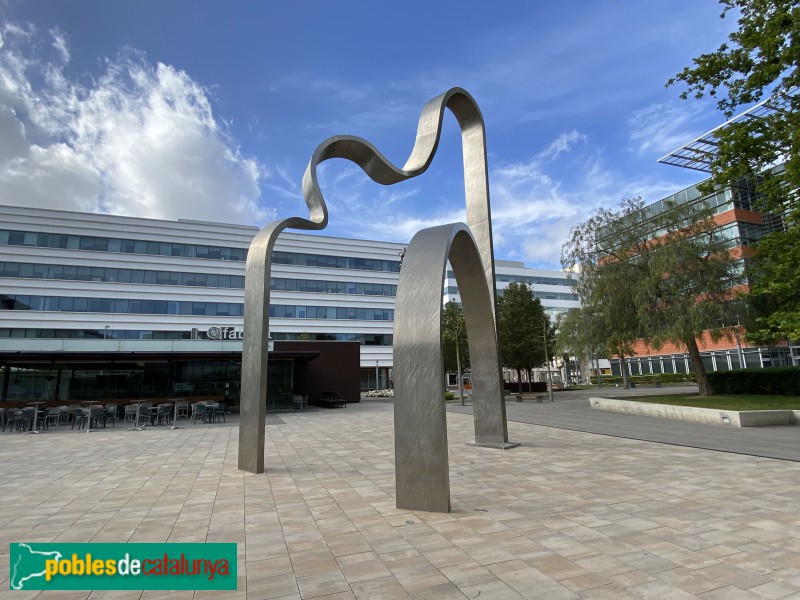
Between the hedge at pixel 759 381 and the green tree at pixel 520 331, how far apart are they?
12152 mm

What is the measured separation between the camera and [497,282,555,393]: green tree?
114 feet

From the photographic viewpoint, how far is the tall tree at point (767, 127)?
1515 cm

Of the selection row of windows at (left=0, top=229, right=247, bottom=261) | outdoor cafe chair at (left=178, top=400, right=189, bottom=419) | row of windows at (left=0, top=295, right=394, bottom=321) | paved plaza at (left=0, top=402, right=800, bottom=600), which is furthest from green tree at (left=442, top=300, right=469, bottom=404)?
paved plaza at (left=0, top=402, right=800, bottom=600)

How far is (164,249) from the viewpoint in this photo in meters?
45.9

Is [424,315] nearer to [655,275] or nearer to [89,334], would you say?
[655,275]

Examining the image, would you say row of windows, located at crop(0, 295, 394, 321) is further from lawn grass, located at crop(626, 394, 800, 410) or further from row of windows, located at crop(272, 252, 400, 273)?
lawn grass, located at crop(626, 394, 800, 410)

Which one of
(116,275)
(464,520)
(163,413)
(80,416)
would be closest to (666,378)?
(163,413)

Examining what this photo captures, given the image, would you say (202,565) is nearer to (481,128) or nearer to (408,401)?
(408,401)

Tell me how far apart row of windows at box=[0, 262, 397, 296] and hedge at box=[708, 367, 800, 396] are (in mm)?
26655

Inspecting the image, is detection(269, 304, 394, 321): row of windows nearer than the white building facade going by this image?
No

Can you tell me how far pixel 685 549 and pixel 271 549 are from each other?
4.35 meters

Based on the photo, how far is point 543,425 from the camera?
16328 millimetres

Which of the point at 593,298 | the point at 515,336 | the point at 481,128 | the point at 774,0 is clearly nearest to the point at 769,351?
the point at 515,336

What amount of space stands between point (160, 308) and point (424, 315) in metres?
45.0
